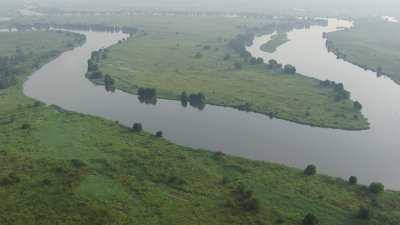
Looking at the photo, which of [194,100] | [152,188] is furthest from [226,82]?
[152,188]

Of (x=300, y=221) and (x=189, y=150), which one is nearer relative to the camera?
(x=300, y=221)

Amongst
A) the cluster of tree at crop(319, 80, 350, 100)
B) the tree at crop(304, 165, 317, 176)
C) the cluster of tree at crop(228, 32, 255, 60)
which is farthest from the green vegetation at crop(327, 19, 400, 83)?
the tree at crop(304, 165, 317, 176)

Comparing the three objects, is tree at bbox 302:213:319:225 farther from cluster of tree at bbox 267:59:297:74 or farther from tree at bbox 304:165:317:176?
cluster of tree at bbox 267:59:297:74

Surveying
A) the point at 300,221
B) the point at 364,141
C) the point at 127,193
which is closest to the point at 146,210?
the point at 127,193

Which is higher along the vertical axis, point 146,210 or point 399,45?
point 399,45

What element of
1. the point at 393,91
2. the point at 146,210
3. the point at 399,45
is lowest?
the point at 146,210

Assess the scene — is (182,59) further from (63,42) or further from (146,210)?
(146,210)

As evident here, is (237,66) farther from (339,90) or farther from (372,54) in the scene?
(372,54)

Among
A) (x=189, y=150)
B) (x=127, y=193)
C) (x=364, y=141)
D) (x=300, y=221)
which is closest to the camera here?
(x=300, y=221)

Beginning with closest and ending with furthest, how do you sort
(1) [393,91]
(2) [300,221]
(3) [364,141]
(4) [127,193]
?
(2) [300,221] < (4) [127,193] < (3) [364,141] < (1) [393,91]
